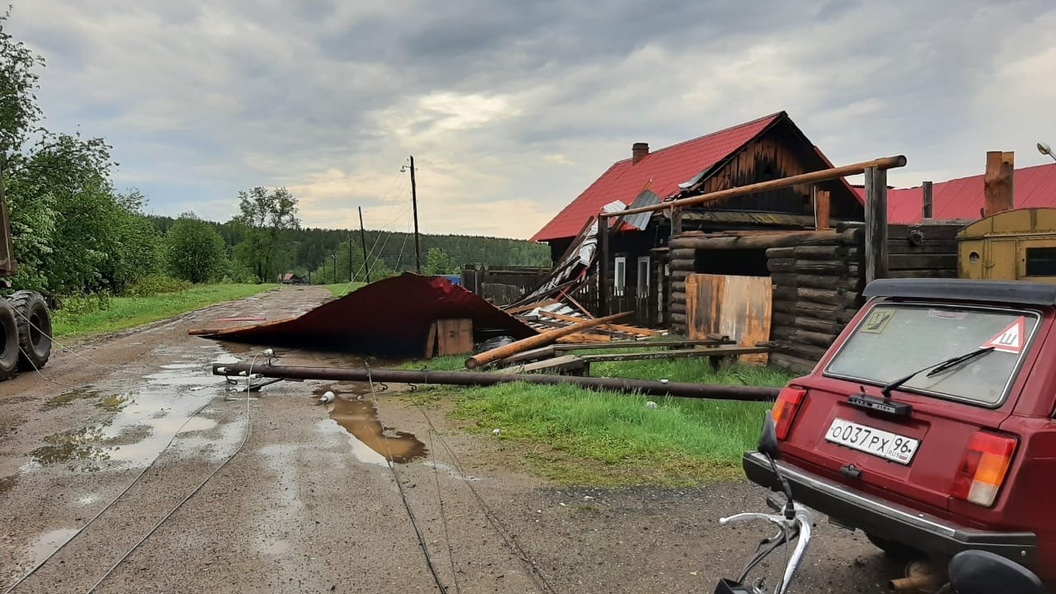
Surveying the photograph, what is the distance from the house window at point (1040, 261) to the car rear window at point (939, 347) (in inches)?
298

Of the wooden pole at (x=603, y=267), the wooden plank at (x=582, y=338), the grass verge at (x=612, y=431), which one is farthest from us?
the wooden pole at (x=603, y=267)

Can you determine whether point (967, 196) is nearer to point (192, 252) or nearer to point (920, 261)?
point (920, 261)

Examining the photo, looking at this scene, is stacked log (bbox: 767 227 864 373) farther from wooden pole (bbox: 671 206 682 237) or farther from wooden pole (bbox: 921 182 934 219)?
wooden pole (bbox: 921 182 934 219)

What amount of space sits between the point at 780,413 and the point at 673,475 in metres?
1.81

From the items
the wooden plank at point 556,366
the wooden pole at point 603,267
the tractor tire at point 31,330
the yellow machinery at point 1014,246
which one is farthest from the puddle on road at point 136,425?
the yellow machinery at point 1014,246

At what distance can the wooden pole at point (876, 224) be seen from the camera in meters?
9.25

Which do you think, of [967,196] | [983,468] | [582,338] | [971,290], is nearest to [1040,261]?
[582,338]

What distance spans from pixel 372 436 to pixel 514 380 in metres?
2.35

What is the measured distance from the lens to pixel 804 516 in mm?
2238

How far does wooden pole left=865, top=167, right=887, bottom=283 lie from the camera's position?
925 centimetres

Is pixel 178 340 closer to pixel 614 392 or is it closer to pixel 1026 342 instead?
pixel 614 392

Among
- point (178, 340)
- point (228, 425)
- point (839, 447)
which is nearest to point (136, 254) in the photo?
point (178, 340)

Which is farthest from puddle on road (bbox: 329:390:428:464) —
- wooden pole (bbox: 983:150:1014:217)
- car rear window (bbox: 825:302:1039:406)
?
wooden pole (bbox: 983:150:1014:217)

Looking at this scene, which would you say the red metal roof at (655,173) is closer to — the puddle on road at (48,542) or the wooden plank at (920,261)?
the wooden plank at (920,261)
